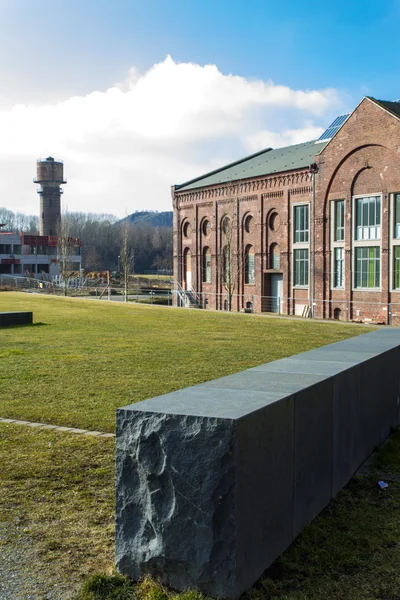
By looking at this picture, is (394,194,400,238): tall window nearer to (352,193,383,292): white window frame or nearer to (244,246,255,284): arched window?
(352,193,383,292): white window frame

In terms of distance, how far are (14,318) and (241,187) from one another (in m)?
27.0

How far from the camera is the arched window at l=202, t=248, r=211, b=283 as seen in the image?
166ft

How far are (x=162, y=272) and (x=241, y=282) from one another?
107605mm

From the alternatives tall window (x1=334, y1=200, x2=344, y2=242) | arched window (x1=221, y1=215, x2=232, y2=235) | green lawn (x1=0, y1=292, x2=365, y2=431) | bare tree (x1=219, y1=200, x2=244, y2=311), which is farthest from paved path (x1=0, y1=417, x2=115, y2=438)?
arched window (x1=221, y1=215, x2=232, y2=235)

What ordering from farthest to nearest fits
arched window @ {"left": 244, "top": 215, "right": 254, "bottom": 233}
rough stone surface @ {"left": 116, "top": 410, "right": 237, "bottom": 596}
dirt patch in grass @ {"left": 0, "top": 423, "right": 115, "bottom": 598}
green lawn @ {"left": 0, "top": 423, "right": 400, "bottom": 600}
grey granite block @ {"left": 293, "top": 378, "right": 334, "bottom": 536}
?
arched window @ {"left": 244, "top": 215, "right": 254, "bottom": 233} < grey granite block @ {"left": 293, "top": 378, "right": 334, "bottom": 536} < dirt patch in grass @ {"left": 0, "top": 423, "right": 115, "bottom": 598} < green lawn @ {"left": 0, "top": 423, "right": 400, "bottom": 600} < rough stone surface @ {"left": 116, "top": 410, "right": 237, "bottom": 596}

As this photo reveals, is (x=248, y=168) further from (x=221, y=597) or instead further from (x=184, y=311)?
(x=221, y=597)

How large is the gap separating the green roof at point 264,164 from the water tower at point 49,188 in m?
58.6

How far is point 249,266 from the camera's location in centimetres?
4672

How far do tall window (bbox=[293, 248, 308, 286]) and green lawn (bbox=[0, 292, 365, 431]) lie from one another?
13.1m

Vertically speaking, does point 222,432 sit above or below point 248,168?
below

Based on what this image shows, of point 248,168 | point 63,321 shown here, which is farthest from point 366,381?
point 248,168

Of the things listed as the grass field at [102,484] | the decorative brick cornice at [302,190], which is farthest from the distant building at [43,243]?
the grass field at [102,484]

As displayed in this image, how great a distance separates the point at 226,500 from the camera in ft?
12.6

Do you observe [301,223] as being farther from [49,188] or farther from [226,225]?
[49,188]
